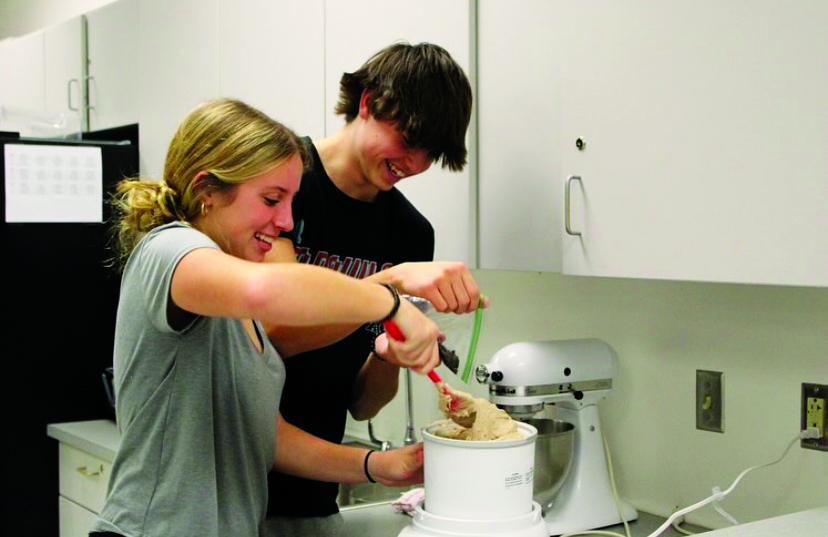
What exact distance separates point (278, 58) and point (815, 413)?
4.79ft

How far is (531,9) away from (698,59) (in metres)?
0.44

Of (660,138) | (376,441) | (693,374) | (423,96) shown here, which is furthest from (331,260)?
(376,441)

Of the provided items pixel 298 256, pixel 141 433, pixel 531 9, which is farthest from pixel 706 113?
pixel 141 433

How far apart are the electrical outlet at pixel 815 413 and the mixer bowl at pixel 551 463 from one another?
0.40 metres

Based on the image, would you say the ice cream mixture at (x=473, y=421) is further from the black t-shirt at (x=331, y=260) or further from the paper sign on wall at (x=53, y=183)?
the paper sign on wall at (x=53, y=183)

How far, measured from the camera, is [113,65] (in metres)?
3.17

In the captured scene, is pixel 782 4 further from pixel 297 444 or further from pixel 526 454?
pixel 297 444

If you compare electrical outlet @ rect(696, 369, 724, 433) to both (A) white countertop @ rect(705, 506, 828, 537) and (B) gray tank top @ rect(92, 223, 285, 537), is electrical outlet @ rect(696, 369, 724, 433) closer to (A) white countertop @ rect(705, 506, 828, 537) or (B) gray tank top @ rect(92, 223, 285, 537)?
(A) white countertop @ rect(705, 506, 828, 537)

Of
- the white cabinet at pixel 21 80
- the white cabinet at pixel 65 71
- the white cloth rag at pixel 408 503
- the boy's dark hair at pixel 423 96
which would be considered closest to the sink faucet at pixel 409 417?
the white cloth rag at pixel 408 503

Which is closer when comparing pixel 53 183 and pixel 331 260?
pixel 331 260

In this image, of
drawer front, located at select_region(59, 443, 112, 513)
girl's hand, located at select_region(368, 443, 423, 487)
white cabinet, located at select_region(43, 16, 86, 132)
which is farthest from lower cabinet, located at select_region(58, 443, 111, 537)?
girl's hand, located at select_region(368, 443, 423, 487)

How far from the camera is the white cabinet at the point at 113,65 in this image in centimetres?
305

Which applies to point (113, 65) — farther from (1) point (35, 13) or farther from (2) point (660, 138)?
(2) point (660, 138)

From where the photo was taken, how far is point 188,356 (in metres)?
1.33
